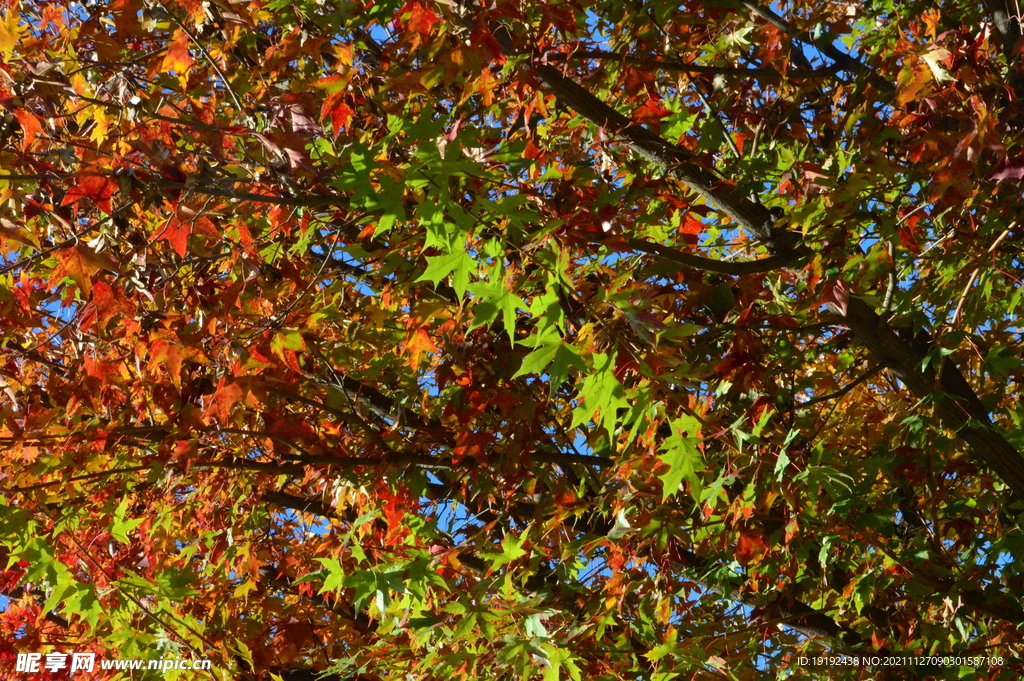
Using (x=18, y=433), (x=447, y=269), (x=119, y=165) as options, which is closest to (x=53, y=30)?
(x=18, y=433)

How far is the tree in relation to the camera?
2961 mm

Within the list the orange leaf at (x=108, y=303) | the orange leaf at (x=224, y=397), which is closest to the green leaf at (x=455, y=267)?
the orange leaf at (x=224, y=397)

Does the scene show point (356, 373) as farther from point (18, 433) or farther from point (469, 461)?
point (18, 433)

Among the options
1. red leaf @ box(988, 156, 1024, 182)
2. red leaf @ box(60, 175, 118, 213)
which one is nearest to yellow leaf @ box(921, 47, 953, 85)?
red leaf @ box(988, 156, 1024, 182)

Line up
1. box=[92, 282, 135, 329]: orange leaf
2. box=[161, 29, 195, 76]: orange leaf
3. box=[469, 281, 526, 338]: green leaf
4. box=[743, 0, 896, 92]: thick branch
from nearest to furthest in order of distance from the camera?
box=[469, 281, 526, 338]: green leaf → box=[92, 282, 135, 329]: orange leaf → box=[161, 29, 195, 76]: orange leaf → box=[743, 0, 896, 92]: thick branch

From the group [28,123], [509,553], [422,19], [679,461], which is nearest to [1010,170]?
[679,461]

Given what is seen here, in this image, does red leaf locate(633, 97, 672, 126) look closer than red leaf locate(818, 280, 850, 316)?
No

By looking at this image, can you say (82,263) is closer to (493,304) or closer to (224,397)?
(224,397)

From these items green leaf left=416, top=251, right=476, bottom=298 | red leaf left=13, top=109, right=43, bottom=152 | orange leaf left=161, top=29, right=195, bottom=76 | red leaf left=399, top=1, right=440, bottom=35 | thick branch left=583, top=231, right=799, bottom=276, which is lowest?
green leaf left=416, top=251, right=476, bottom=298

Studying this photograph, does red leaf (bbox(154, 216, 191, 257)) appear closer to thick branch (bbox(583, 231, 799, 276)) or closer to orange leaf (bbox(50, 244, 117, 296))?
orange leaf (bbox(50, 244, 117, 296))

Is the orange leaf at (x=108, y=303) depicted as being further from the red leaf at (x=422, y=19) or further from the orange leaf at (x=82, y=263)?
the red leaf at (x=422, y=19)

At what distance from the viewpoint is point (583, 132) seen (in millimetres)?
4105

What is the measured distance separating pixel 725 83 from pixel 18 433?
163 inches

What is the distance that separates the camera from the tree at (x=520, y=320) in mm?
2961
